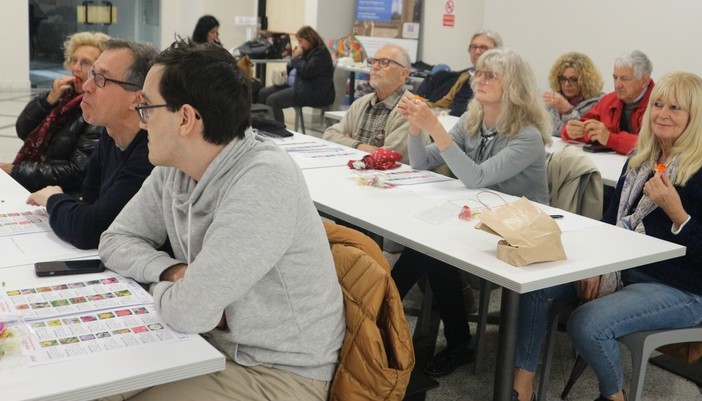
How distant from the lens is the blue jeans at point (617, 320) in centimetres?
249

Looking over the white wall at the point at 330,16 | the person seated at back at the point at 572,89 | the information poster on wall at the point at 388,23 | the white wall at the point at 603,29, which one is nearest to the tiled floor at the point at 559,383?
the person seated at back at the point at 572,89

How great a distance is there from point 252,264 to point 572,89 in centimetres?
422

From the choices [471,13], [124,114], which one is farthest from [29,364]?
[471,13]

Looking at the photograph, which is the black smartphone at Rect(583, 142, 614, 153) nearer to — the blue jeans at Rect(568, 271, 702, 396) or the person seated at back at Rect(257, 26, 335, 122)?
the blue jeans at Rect(568, 271, 702, 396)

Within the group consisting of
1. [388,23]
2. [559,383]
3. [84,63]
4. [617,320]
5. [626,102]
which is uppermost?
[388,23]

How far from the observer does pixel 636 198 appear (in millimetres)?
2885

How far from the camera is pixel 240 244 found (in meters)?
1.67

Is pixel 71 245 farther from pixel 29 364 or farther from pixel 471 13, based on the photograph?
pixel 471 13

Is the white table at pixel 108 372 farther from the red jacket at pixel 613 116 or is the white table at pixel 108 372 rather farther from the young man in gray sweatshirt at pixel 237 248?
the red jacket at pixel 613 116

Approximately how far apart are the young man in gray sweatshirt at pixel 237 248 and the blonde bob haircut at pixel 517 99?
5.57 ft

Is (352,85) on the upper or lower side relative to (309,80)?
lower

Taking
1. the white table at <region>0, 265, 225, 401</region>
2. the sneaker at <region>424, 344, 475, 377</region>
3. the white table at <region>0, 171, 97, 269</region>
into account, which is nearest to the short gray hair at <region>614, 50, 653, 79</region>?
the sneaker at <region>424, 344, 475, 377</region>

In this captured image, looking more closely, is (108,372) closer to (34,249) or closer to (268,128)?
(34,249)

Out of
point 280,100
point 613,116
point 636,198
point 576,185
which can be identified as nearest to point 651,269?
point 636,198
